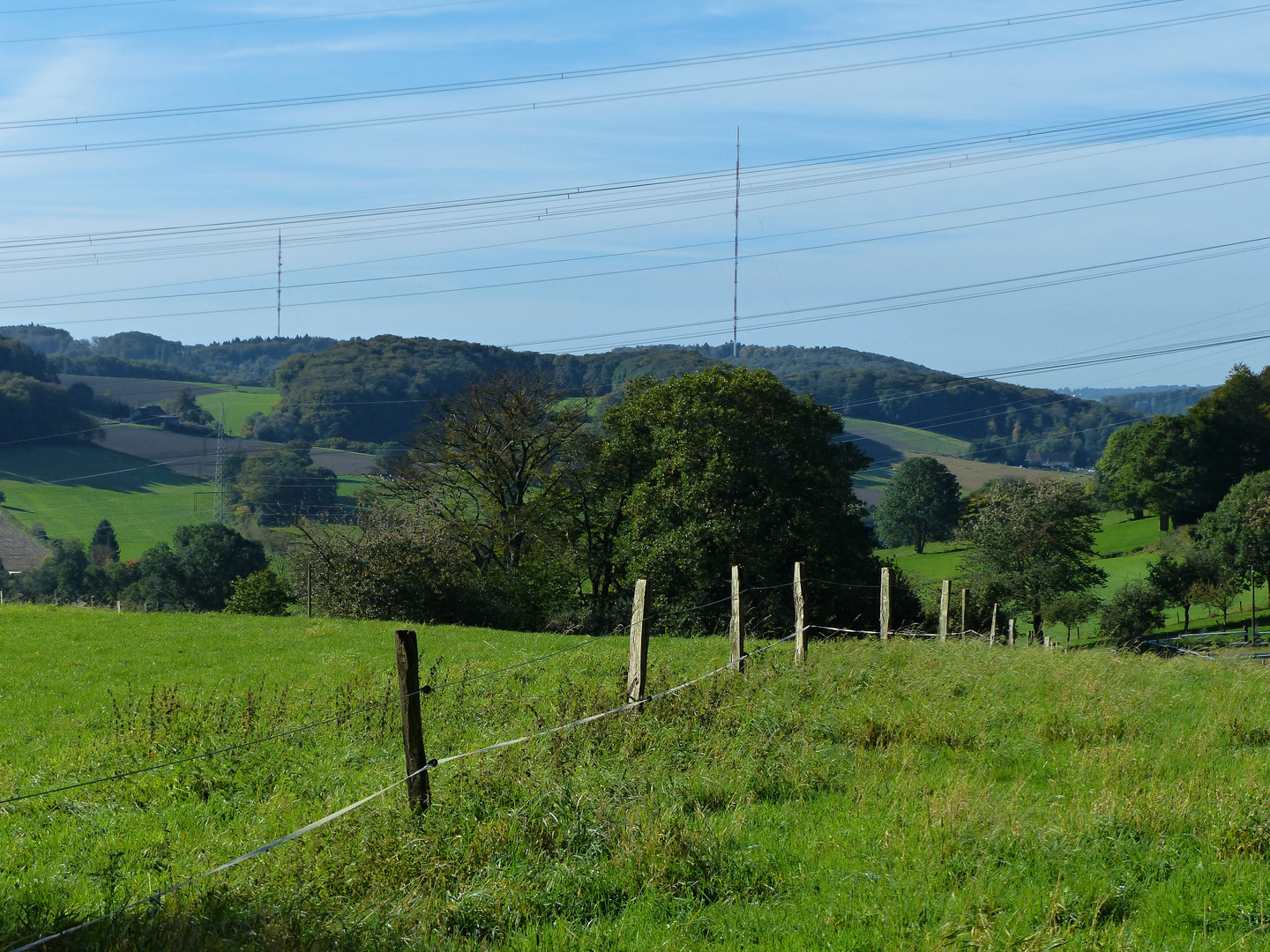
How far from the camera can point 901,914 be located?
19.9ft

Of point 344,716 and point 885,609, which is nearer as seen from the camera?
point 344,716

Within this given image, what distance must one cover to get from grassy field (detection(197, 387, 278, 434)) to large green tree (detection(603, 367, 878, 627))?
354ft

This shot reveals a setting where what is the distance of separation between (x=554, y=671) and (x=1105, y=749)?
355 inches

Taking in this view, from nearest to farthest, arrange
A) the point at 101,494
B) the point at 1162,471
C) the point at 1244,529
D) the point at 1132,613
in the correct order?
the point at 1132,613 → the point at 1244,529 → the point at 1162,471 → the point at 101,494

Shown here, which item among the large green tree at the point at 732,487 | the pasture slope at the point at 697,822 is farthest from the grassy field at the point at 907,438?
the pasture slope at the point at 697,822

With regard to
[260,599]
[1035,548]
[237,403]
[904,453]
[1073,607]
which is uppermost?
[237,403]

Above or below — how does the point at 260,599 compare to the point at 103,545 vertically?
above

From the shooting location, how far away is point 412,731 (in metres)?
7.52

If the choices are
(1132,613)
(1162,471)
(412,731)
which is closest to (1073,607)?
(1132,613)

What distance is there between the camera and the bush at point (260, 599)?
3947 cm

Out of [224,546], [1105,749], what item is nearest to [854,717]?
[1105,749]

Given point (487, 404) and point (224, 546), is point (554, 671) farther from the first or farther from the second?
point (224, 546)

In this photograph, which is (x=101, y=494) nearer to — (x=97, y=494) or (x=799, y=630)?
(x=97, y=494)

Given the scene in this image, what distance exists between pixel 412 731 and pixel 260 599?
114ft
